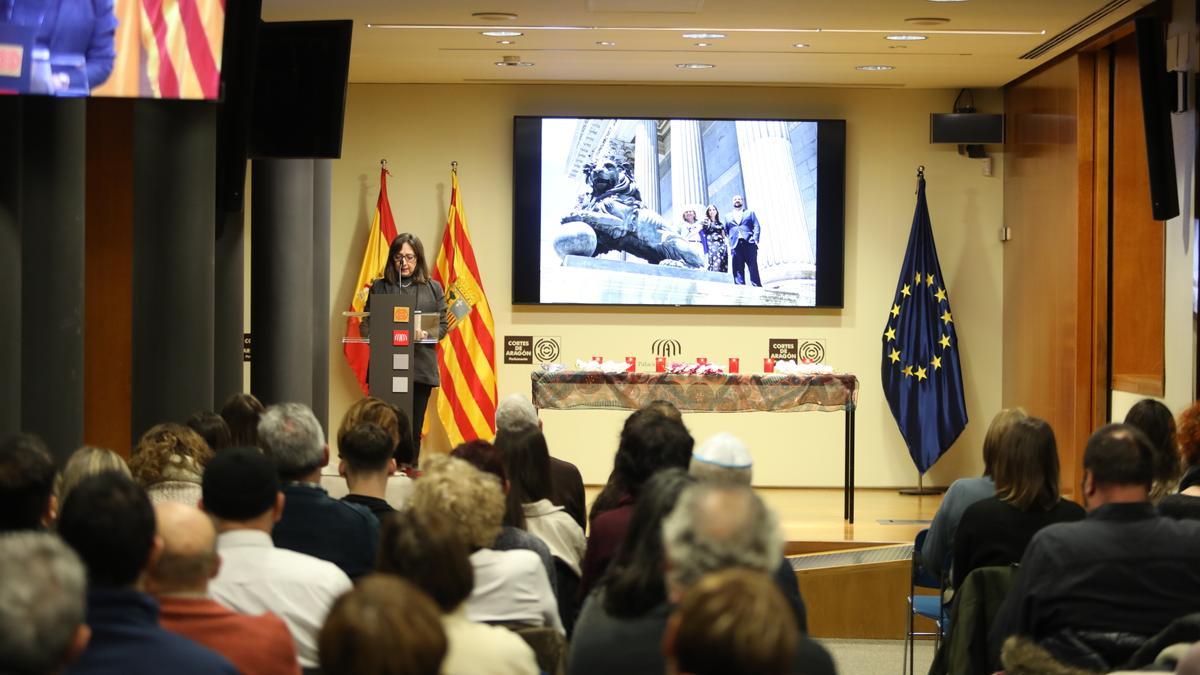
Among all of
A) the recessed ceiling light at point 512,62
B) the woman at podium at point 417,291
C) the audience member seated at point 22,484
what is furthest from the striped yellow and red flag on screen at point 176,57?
the recessed ceiling light at point 512,62

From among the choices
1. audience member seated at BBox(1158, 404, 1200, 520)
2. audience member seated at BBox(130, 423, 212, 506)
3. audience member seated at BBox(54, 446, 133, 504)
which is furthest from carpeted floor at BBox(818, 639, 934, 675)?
audience member seated at BBox(54, 446, 133, 504)

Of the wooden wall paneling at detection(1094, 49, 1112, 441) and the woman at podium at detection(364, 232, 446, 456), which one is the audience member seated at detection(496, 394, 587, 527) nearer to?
the woman at podium at detection(364, 232, 446, 456)

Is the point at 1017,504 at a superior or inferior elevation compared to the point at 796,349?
inferior

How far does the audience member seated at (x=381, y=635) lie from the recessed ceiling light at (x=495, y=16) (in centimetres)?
653

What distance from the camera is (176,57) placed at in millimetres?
4414

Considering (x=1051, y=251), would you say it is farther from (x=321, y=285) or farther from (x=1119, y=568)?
(x=1119, y=568)

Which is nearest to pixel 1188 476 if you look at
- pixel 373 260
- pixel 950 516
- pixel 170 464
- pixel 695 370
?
pixel 950 516

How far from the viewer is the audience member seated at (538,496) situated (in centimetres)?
418

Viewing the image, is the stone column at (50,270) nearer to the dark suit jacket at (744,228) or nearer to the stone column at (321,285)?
the stone column at (321,285)

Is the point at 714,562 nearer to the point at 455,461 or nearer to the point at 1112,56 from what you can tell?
the point at 455,461

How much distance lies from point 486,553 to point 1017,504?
5.71 ft

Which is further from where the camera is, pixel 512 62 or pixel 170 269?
pixel 512 62

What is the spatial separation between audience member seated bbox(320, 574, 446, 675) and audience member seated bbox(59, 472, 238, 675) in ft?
1.51

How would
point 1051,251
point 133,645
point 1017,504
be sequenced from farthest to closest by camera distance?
point 1051,251, point 1017,504, point 133,645
